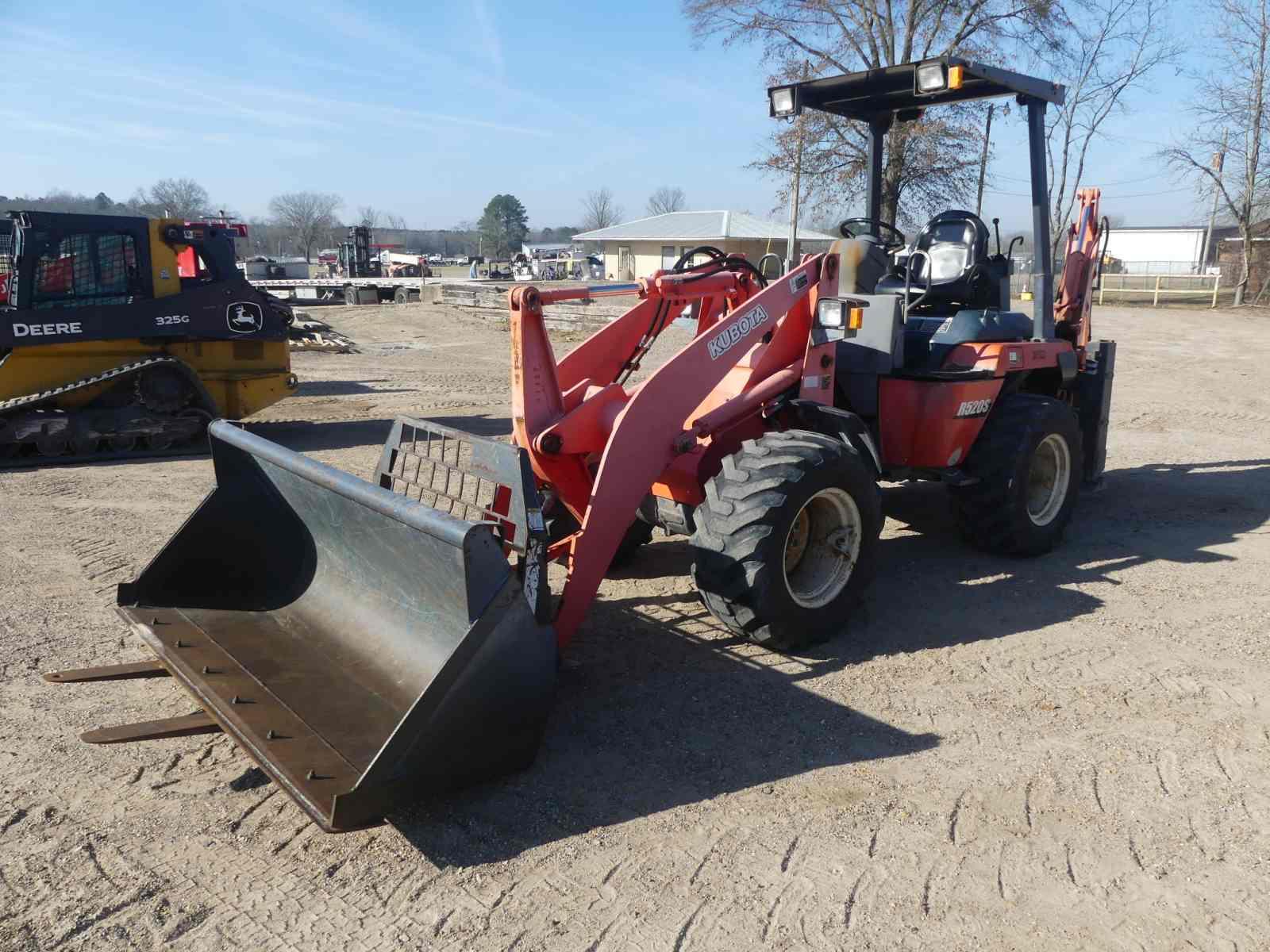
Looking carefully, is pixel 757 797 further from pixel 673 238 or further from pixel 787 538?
pixel 673 238

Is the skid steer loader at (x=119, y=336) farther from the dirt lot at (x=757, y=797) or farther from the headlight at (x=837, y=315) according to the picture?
the headlight at (x=837, y=315)

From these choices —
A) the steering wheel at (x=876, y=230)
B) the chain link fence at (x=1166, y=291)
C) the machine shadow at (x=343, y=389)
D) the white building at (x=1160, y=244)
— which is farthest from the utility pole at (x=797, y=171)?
the white building at (x=1160, y=244)

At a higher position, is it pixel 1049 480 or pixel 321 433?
pixel 1049 480

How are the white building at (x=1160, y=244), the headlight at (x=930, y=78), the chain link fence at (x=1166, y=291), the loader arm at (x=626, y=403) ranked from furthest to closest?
the white building at (x=1160, y=244)
the chain link fence at (x=1166, y=291)
the headlight at (x=930, y=78)
the loader arm at (x=626, y=403)

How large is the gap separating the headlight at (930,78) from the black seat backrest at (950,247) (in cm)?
112

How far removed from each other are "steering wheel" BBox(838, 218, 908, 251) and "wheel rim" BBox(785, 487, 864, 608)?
2.22 m

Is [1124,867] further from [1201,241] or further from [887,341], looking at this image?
[1201,241]

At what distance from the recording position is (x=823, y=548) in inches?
190

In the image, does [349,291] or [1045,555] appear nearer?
[1045,555]

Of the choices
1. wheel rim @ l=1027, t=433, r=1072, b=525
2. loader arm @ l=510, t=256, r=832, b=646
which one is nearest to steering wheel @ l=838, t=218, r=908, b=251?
loader arm @ l=510, t=256, r=832, b=646

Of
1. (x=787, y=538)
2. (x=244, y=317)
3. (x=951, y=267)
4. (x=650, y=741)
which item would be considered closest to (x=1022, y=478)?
(x=951, y=267)

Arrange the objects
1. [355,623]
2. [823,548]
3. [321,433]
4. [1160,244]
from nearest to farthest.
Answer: [355,623]
[823,548]
[321,433]
[1160,244]

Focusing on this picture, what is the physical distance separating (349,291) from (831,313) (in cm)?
2943

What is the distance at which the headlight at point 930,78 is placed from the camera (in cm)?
511
